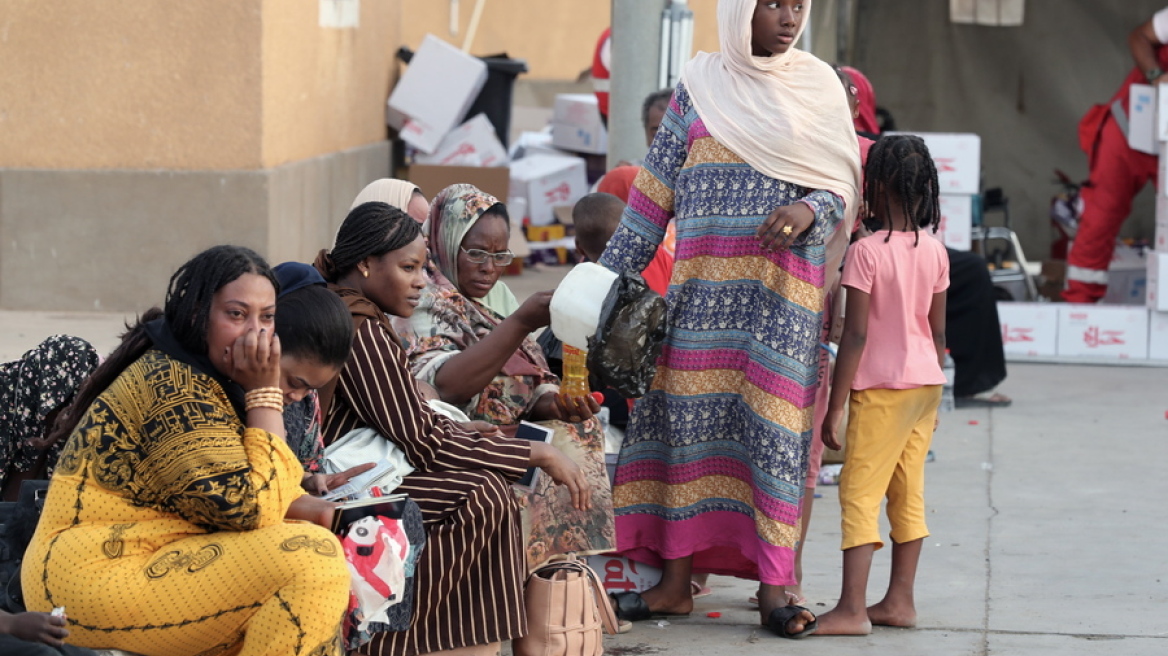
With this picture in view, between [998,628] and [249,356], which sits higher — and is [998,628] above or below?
below

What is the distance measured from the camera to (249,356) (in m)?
2.82

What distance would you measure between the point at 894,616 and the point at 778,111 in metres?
1.39

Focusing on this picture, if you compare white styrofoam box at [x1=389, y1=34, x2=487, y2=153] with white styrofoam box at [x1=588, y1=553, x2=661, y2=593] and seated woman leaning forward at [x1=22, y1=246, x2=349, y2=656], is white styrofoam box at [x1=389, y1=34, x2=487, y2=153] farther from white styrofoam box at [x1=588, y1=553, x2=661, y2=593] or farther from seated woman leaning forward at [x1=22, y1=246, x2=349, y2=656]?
seated woman leaning forward at [x1=22, y1=246, x2=349, y2=656]

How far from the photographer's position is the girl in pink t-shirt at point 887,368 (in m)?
3.88

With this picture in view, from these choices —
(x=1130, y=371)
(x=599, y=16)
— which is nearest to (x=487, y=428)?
(x=1130, y=371)

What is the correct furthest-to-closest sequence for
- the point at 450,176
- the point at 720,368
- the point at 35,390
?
the point at 450,176 → the point at 720,368 → the point at 35,390

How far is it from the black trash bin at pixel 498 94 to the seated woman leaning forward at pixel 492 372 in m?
7.62

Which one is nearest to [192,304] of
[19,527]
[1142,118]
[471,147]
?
[19,527]

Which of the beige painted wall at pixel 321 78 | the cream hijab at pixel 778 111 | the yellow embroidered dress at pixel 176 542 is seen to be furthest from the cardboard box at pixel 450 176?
the yellow embroidered dress at pixel 176 542

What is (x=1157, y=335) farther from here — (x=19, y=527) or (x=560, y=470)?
(x=19, y=527)

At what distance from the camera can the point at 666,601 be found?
13.3ft

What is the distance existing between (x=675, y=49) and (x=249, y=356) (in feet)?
14.5

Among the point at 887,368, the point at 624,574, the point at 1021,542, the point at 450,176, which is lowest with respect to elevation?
the point at 1021,542

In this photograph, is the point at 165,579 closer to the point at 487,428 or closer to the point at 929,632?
the point at 487,428
